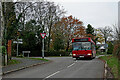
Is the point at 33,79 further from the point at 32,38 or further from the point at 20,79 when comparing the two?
the point at 32,38

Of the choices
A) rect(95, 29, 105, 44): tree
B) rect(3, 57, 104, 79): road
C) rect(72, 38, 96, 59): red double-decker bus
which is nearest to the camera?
rect(3, 57, 104, 79): road

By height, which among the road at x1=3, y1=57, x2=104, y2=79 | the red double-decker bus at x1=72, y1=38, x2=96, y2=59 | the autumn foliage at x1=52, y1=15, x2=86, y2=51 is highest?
the autumn foliage at x1=52, y1=15, x2=86, y2=51

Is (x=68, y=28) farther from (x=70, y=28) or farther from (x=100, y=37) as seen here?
(x=100, y=37)

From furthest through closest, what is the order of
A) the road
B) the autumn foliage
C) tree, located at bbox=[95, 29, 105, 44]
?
tree, located at bbox=[95, 29, 105, 44], the autumn foliage, the road

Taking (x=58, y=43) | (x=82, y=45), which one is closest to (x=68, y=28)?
(x=58, y=43)

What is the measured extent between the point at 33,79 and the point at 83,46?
17.0m

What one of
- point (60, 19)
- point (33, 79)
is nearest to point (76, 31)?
point (60, 19)

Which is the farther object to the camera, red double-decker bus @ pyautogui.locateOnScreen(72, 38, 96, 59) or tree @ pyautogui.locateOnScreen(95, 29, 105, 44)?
tree @ pyautogui.locateOnScreen(95, 29, 105, 44)

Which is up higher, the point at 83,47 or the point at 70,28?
the point at 70,28

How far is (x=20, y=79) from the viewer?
1006 centimetres

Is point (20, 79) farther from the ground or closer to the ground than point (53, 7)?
closer to the ground

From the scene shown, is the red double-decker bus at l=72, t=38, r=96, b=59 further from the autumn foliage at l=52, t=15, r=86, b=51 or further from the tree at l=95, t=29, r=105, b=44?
the tree at l=95, t=29, r=105, b=44

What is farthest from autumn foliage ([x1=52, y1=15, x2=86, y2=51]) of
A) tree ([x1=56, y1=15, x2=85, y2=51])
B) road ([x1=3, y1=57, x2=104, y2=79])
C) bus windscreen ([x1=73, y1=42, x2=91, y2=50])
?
road ([x1=3, y1=57, x2=104, y2=79])

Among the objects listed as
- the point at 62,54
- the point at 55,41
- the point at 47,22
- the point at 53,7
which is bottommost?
the point at 62,54
